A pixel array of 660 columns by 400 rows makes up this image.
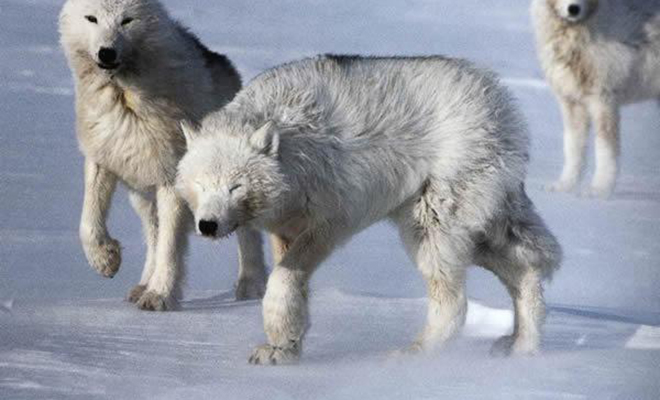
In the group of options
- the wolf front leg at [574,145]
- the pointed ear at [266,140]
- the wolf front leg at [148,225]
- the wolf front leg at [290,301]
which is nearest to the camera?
the pointed ear at [266,140]

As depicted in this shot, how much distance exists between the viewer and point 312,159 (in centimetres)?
691

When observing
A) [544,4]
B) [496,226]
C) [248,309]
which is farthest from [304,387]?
[544,4]

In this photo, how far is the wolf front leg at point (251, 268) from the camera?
9.02 metres

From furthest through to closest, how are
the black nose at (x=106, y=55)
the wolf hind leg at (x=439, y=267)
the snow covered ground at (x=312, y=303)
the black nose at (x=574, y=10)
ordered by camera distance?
the black nose at (x=574, y=10) → the black nose at (x=106, y=55) → the wolf hind leg at (x=439, y=267) → the snow covered ground at (x=312, y=303)

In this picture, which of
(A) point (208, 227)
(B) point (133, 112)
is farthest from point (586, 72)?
(A) point (208, 227)

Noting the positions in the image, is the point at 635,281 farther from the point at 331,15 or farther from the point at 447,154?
the point at 331,15

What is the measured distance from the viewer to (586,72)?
1349 cm

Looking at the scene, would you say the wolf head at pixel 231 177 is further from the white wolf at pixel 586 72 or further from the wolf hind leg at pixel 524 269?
the white wolf at pixel 586 72

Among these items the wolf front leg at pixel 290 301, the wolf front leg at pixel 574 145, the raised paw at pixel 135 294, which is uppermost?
the wolf front leg at pixel 290 301

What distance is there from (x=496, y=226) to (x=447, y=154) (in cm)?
41

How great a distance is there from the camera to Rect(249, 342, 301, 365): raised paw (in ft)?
22.6

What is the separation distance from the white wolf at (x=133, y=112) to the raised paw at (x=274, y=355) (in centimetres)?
153

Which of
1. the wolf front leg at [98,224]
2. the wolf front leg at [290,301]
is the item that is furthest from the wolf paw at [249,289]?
the wolf front leg at [290,301]

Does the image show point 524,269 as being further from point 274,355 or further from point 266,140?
point 266,140
